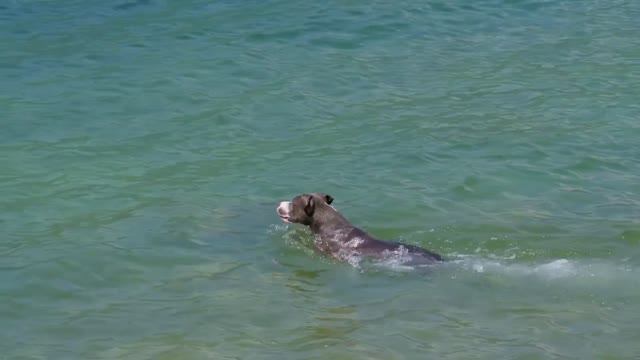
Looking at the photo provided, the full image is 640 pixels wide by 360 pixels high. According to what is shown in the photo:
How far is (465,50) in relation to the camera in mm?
20359

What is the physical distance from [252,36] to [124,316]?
1099cm

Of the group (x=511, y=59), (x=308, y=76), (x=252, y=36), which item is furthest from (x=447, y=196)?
(x=252, y=36)

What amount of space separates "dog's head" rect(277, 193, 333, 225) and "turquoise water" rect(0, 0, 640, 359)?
215mm

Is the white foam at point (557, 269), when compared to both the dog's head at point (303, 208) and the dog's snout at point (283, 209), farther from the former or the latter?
the dog's snout at point (283, 209)

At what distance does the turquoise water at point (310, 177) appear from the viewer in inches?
404

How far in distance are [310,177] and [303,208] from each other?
5.91ft

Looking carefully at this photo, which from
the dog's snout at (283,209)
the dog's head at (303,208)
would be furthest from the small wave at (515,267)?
the dog's snout at (283,209)

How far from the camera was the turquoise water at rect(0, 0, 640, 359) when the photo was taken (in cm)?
1027

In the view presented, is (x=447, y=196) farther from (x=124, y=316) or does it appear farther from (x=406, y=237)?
(x=124, y=316)

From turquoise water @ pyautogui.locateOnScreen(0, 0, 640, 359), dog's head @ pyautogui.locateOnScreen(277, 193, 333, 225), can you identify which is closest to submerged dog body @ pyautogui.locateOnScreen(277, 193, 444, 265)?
dog's head @ pyautogui.locateOnScreen(277, 193, 333, 225)

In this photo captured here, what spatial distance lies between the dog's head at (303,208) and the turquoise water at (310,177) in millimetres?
215

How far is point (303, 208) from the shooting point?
1242cm

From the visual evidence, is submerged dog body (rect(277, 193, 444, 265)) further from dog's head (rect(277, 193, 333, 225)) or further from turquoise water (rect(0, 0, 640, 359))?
turquoise water (rect(0, 0, 640, 359))

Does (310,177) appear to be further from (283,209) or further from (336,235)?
(336,235)
